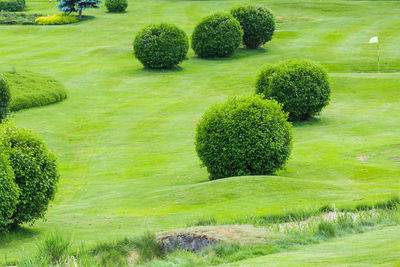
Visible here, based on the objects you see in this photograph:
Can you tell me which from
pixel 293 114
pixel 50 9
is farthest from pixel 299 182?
pixel 50 9

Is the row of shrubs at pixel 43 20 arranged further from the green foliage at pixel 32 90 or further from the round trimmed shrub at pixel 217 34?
the green foliage at pixel 32 90

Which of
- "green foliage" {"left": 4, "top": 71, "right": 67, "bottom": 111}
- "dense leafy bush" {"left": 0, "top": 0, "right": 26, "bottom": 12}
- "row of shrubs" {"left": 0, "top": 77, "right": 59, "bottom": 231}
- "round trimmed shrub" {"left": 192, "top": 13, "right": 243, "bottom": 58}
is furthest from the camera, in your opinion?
"dense leafy bush" {"left": 0, "top": 0, "right": 26, "bottom": 12}

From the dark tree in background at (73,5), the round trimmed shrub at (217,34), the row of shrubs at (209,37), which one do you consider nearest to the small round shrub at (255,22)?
the row of shrubs at (209,37)

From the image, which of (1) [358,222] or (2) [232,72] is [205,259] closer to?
(1) [358,222]

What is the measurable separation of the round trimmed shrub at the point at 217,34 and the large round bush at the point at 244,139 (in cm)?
2377

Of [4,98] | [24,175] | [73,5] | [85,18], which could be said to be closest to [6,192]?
[24,175]

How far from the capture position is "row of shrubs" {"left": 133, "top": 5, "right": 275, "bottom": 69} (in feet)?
123

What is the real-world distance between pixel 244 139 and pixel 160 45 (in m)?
21.8

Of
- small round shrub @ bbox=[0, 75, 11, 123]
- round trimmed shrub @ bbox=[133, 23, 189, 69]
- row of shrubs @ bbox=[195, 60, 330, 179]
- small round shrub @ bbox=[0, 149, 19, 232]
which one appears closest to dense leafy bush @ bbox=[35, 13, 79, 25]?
round trimmed shrub @ bbox=[133, 23, 189, 69]

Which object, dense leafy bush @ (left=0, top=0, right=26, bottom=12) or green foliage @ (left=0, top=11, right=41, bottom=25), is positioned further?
dense leafy bush @ (left=0, top=0, right=26, bottom=12)

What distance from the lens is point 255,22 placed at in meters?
43.1

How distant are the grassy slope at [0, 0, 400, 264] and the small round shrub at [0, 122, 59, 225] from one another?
51 cm

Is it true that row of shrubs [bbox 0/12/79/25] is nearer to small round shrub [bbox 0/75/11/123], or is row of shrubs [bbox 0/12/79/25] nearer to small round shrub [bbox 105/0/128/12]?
small round shrub [bbox 105/0/128/12]

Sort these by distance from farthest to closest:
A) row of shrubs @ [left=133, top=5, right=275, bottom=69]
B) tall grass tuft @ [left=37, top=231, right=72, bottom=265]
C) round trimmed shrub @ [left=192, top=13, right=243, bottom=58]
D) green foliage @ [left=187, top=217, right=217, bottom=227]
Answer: round trimmed shrub @ [left=192, top=13, right=243, bottom=58] < row of shrubs @ [left=133, top=5, right=275, bottom=69] < green foliage @ [left=187, top=217, right=217, bottom=227] < tall grass tuft @ [left=37, top=231, right=72, bottom=265]
